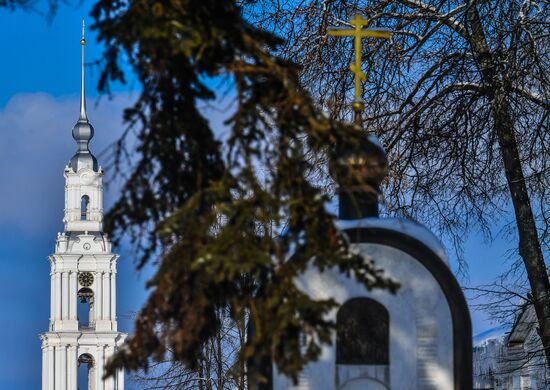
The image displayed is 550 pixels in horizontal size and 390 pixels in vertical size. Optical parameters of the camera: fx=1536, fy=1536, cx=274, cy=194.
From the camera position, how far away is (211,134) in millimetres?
10969

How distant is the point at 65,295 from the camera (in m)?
89.9

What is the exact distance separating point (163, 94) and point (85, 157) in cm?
8213

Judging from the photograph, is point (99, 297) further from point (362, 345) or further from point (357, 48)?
point (362, 345)

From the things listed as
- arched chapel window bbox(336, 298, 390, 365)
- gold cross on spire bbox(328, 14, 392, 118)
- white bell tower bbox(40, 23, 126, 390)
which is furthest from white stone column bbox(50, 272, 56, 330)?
arched chapel window bbox(336, 298, 390, 365)

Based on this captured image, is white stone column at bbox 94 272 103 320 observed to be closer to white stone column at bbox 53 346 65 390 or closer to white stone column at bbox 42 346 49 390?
white stone column at bbox 53 346 65 390

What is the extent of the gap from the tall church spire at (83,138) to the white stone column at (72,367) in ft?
35.1

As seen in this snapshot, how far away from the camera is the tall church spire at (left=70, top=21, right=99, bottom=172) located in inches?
3607

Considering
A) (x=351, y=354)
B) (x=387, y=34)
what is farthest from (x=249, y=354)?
(x=387, y=34)

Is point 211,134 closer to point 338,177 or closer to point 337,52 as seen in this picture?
point 338,177

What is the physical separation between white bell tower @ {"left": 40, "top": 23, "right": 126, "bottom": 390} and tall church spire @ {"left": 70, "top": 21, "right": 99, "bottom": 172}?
0.06 metres

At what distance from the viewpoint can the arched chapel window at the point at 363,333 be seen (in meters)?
14.3

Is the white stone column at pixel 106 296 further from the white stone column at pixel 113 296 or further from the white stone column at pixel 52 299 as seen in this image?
the white stone column at pixel 52 299

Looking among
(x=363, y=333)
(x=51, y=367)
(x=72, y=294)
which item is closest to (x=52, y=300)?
(x=72, y=294)

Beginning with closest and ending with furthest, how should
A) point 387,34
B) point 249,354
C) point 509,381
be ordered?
1. point 249,354
2. point 387,34
3. point 509,381
